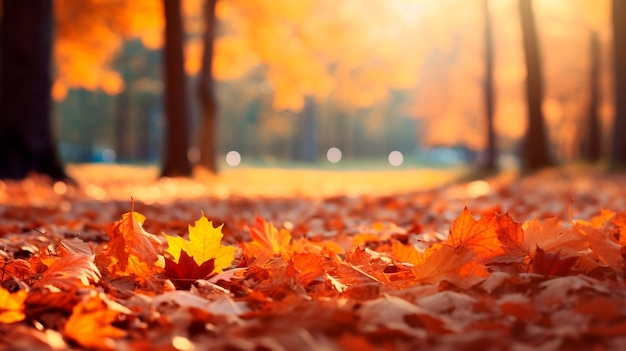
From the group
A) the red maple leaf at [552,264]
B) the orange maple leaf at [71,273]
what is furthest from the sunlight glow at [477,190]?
the orange maple leaf at [71,273]

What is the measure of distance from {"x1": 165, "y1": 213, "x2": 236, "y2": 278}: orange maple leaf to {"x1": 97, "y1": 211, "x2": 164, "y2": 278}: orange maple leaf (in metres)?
0.08

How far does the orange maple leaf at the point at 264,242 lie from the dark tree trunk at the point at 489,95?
1422cm

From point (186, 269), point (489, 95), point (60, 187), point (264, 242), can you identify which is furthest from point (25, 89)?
point (489, 95)

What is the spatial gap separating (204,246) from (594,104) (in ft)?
56.0

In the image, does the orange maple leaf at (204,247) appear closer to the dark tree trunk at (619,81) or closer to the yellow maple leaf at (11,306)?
the yellow maple leaf at (11,306)

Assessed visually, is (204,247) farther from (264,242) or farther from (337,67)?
(337,67)

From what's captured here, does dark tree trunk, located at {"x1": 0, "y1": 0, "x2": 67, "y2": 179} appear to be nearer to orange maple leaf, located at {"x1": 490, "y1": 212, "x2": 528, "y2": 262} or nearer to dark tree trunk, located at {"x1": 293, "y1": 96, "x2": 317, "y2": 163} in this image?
orange maple leaf, located at {"x1": 490, "y1": 212, "x2": 528, "y2": 262}

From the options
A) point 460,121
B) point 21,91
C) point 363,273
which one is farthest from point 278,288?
point 460,121

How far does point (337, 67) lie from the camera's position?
Result: 28.6m

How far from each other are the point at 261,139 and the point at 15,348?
48086 millimetres

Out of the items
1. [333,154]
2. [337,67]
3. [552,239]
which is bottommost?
[333,154]

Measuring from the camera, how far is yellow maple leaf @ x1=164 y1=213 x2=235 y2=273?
215cm

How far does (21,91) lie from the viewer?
8.75 m

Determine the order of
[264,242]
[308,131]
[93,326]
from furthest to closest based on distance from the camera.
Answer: [308,131]
[264,242]
[93,326]
